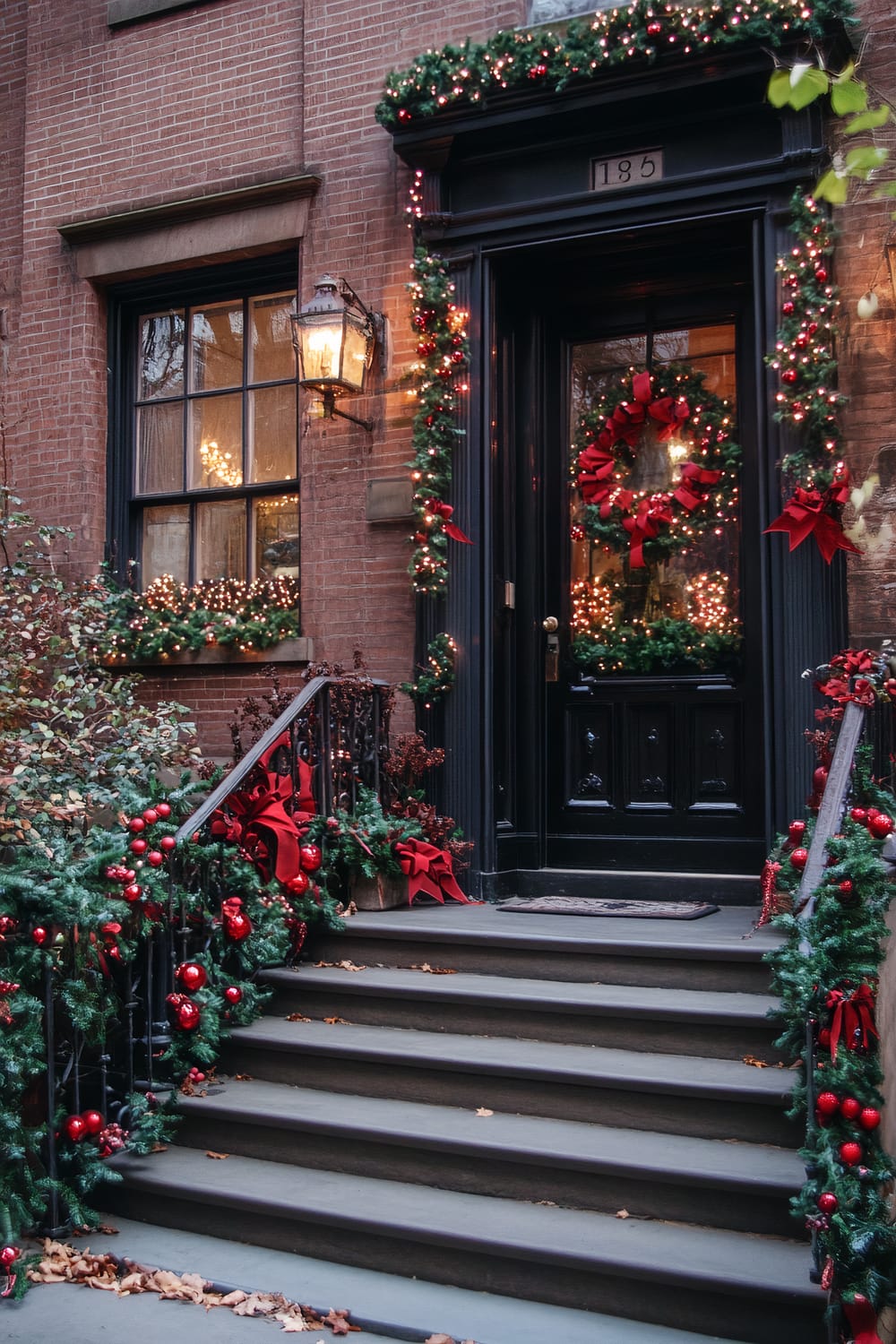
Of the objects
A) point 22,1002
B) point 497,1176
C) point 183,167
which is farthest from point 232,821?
point 183,167

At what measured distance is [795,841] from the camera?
467 cm

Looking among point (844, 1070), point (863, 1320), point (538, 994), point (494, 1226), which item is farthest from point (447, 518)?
point (863, 1320)

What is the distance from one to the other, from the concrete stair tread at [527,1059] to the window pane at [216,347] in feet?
13.3

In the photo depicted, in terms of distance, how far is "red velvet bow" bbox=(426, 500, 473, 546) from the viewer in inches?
235

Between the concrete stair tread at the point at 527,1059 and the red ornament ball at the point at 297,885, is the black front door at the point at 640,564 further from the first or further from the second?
the concrete stair tread at the point at 527,1059

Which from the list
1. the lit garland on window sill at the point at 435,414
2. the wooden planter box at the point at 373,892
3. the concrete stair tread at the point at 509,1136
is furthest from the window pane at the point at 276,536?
the concrete stair tread at the point at 509,1136

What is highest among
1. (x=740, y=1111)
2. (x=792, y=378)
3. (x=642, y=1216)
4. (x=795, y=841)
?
(x=792, y=378)

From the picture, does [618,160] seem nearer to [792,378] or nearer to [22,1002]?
[792,378]

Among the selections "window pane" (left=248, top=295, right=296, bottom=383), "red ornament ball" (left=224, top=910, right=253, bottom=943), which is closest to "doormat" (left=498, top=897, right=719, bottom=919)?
"red ornament ball" (left=224, top=910, right=253, bottom=943)

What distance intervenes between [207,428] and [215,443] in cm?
12

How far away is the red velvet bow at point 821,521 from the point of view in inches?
203

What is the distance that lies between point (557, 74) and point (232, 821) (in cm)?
373

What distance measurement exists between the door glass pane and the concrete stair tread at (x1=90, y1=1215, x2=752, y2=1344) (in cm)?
329

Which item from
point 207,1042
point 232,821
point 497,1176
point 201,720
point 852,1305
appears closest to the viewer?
point 852,1305
